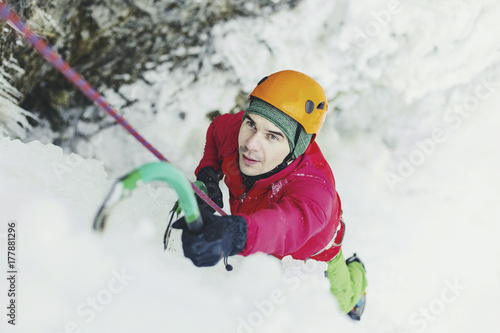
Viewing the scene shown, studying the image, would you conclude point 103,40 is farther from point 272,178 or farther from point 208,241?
point 208,241

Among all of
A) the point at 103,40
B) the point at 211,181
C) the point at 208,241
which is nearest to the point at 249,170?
the point at 211,181

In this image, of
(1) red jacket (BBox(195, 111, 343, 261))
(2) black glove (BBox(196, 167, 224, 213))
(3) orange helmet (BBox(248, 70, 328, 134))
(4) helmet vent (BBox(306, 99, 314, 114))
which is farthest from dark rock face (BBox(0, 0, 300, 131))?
(4) helmet vent (BBox(306, 99, 314, 114))

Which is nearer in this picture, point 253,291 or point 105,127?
point 253,291

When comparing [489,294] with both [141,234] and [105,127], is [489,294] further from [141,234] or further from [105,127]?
[105,127]

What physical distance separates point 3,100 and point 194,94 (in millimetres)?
1248

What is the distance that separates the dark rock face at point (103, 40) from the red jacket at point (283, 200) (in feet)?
2.70

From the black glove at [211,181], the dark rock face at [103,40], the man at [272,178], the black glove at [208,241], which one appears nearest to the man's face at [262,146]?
the man at [272,178]

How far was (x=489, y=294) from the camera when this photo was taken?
2.97m

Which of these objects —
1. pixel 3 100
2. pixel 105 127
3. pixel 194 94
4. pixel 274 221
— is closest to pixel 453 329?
pixel 274 221

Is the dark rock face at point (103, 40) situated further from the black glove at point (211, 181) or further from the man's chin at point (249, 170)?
the man's chin at point (249, 170)

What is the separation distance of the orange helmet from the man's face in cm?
10

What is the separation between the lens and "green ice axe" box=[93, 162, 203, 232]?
74 centimetres

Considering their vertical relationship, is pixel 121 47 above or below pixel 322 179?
above

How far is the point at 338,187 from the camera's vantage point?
134 inches
